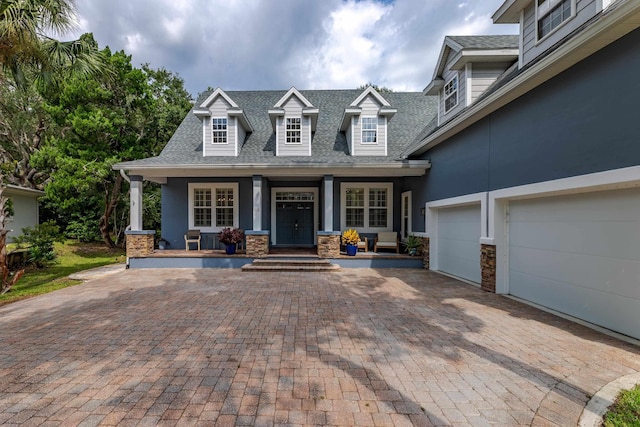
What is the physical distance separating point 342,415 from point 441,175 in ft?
26.5

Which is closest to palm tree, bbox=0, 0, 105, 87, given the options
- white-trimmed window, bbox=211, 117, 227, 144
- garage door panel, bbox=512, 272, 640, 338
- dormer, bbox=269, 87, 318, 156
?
white-trimmed window, bbox=211, 117, 227, 144

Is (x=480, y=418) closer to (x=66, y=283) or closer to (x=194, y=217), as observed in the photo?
(x=66, y=283)

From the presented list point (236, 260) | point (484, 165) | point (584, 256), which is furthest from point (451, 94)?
point (236, 260)

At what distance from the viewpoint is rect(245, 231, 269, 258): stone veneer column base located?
9.94 meters

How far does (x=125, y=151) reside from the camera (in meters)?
14.0

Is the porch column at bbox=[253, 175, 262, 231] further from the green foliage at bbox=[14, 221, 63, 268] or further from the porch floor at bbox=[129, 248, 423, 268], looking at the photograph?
the green foliage at bbox=[14, 221, 63, 268]

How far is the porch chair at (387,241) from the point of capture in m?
10.7

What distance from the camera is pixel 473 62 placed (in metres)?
7.96

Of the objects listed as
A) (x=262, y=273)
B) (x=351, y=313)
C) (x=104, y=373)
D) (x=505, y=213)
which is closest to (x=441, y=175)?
(x=505, y=213)

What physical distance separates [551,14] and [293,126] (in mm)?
8275

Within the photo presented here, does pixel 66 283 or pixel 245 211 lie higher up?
pixel 245 211

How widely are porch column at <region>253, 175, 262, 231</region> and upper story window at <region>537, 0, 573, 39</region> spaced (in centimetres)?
854

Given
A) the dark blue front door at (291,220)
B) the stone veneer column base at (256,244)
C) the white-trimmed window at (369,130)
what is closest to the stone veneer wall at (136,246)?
the stone veneer column base at (256,244)

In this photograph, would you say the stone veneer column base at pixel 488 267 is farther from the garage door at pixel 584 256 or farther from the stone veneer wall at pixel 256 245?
the stone veneer wall at pixel 256 245
